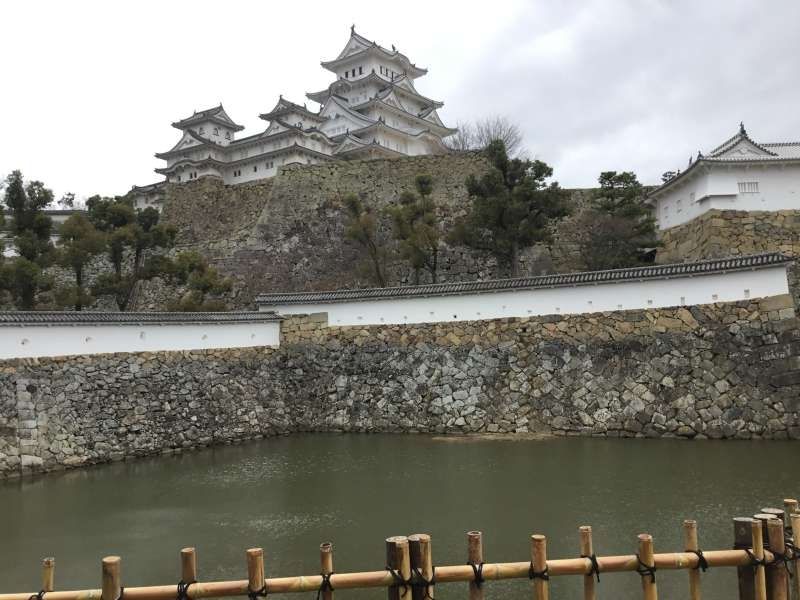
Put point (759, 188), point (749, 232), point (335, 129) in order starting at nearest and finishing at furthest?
1. point (749, 232)
2. point (759, 188)
3. point (335, 129)

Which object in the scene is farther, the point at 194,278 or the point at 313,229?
the point at 313,229

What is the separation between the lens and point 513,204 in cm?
1441

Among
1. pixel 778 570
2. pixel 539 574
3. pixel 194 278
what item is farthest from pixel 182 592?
pixel 194 278

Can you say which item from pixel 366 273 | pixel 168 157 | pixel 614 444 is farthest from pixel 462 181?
pixel 168 157

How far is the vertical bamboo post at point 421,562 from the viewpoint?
3443mm

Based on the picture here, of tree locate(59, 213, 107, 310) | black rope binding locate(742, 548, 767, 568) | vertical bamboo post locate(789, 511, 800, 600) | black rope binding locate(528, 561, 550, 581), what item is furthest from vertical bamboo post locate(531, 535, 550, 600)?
tree locate(59, 213, 107, 310)

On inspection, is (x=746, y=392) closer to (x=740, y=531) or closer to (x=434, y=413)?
(x=434, y=413)

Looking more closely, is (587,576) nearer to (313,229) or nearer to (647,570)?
(647,570)

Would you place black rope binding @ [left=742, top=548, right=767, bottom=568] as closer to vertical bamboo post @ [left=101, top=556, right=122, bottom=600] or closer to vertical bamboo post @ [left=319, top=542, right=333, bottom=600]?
vertical bamboo post @ [left=319, top=542, right=333, bottom=600]

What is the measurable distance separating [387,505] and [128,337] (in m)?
6.05

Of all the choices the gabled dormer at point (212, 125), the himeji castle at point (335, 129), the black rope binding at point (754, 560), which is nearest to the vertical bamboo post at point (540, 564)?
the black rope binding at point (754, 560)

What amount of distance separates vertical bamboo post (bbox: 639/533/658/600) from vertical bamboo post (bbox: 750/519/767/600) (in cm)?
57

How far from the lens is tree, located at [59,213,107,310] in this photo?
46.3 ft

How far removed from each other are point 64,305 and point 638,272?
12.3m
